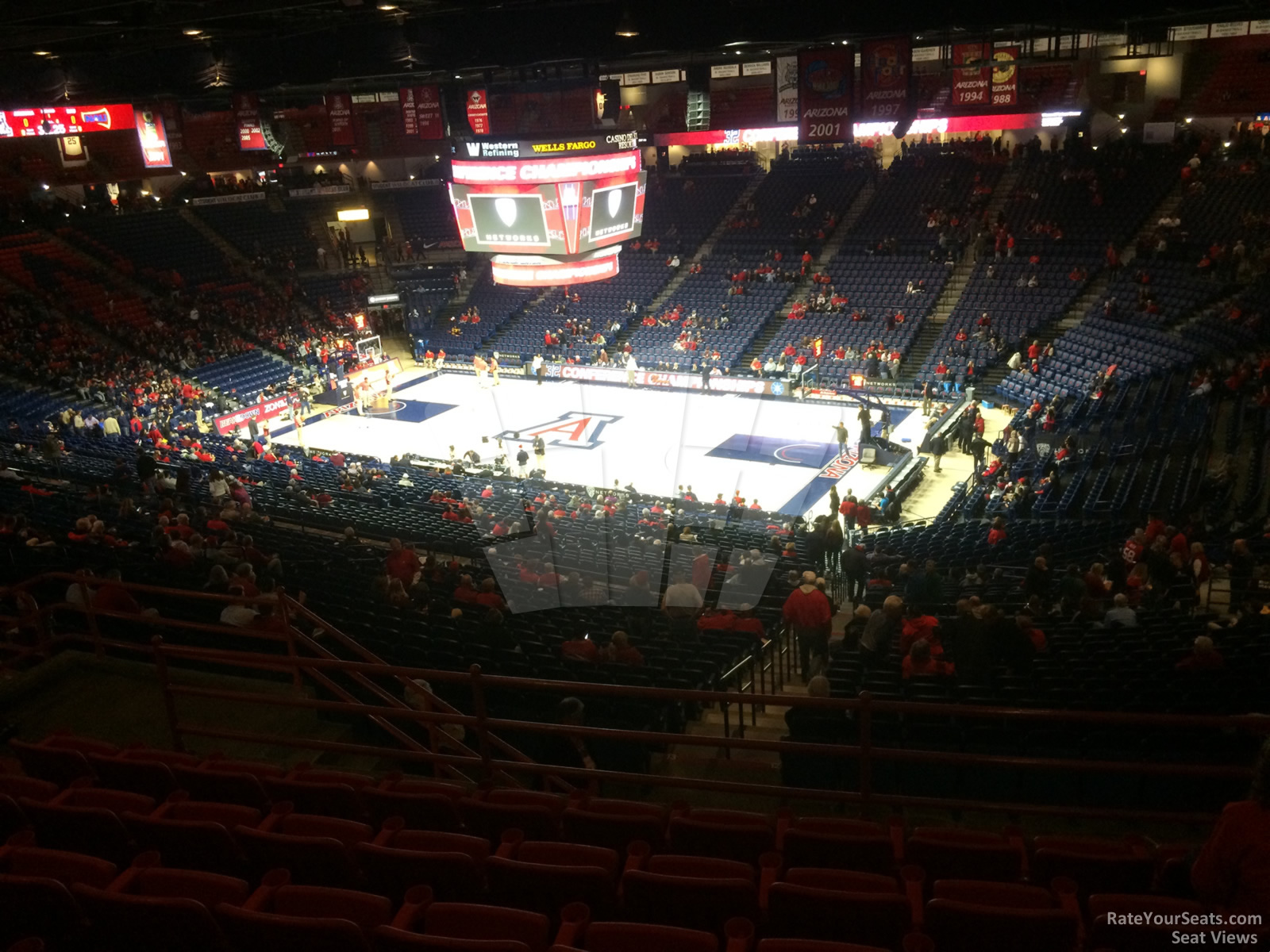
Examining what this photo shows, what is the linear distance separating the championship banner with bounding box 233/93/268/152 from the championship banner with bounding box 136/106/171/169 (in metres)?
2.06

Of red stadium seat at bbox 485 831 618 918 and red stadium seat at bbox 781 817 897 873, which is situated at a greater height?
red stadium seat at bbox 485 831 618 918

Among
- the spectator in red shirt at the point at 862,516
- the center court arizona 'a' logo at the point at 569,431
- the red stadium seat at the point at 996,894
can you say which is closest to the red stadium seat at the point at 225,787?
the red stadium seat at the point at 996,894

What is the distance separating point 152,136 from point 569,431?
43.2 feet

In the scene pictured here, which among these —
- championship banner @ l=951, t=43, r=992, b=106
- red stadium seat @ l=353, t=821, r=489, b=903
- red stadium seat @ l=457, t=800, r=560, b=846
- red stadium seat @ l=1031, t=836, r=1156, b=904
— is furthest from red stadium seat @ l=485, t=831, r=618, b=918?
championship banner @ l=951, t=43, r=992, b=106

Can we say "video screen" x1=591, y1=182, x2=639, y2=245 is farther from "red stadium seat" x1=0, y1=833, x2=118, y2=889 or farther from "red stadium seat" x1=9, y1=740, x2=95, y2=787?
"red stadium seat" x1=0, y1=833, x2=118, y2=889

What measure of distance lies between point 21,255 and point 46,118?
1454cm

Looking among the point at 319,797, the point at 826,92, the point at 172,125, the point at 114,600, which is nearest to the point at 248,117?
the point at 172,125

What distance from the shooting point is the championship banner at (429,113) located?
23281 mm

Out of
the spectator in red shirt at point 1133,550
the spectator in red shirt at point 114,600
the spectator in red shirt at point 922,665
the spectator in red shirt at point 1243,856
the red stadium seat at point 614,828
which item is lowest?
the spectator in red shirt at point 1133,550

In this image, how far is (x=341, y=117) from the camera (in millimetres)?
24656

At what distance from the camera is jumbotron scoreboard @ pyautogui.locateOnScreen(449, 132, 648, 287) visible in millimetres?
21281

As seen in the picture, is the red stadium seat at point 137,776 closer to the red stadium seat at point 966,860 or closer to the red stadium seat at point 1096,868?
the red stadium seat at point 966,860

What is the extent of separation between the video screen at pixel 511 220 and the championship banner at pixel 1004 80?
375 inches

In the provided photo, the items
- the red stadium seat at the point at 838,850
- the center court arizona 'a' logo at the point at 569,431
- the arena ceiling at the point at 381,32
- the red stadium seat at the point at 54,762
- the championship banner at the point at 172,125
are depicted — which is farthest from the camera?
the center court arizona 'a' logo at the point at 569,431
